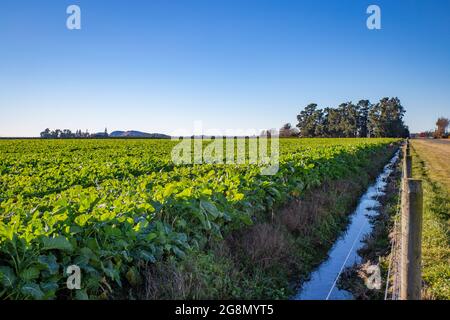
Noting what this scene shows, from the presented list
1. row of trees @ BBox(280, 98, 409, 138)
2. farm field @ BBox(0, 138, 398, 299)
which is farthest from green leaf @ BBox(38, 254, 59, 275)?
row of trees @ BBox(280, 98, 409, 138)

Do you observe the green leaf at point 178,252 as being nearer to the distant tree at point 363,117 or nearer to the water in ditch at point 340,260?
the water in ditch at point 340,260

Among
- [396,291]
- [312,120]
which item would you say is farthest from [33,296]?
[312,120]

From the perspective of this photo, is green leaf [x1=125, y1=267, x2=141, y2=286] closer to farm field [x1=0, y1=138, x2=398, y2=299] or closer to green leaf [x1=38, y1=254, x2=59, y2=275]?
farm field [x1=0, y1=138, x2=398, y2=299]

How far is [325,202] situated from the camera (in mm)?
10992

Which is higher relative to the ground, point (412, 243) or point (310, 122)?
point (310, 122)

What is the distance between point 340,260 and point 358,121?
125880mm

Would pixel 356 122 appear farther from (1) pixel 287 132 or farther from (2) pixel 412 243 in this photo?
(2) pixel 412 243

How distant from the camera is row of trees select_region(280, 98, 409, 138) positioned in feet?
377

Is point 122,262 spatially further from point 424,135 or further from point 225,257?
point 424,135

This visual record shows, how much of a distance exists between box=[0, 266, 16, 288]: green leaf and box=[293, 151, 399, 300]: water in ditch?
166 inches

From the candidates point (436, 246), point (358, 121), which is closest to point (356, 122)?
point (358, 121)

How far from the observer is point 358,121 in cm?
12519

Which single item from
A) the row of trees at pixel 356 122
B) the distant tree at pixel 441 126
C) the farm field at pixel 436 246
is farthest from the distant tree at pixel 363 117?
the farm field at pixel 436 246
